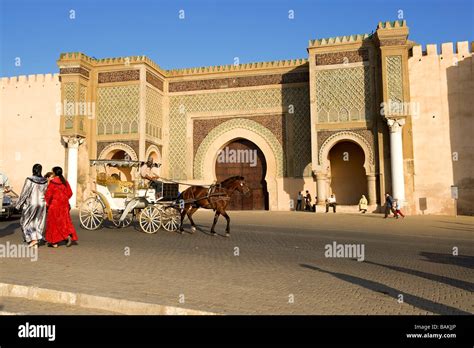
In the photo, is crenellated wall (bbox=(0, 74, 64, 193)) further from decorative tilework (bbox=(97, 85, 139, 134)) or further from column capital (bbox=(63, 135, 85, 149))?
decorative tilework (bbox=(97, 85, 139, 134))

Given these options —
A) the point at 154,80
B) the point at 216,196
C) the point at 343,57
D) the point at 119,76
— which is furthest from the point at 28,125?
the point at 343,57

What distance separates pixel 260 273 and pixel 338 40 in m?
15.5

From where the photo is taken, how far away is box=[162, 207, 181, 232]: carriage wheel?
9953mm

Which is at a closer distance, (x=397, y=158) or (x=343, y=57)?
(x=397, y=158)

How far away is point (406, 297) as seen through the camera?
4.03 meters

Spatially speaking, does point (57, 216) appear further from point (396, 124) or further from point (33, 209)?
point (396, 124)

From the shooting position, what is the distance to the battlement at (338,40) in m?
17.7

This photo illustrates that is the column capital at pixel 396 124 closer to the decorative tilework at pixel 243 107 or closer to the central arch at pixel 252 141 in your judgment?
the decorative tilework at pixel 243 107

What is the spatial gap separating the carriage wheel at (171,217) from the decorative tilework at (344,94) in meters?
10.1

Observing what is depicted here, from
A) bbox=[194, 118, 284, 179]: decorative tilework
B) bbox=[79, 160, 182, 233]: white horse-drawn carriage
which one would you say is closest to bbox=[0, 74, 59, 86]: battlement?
bbox=[194, 118, 284, 179]: decorative tilework

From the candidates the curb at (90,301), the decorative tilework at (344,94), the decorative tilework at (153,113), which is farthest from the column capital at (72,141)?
the curb at (90,301)

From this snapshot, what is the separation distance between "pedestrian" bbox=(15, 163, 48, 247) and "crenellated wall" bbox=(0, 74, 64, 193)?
13598mm
